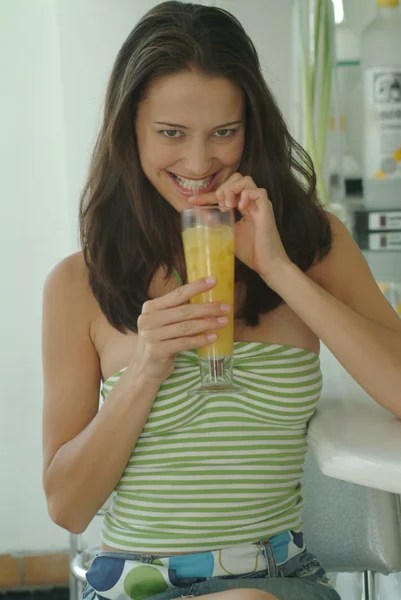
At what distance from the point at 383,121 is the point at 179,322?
46.0 inches

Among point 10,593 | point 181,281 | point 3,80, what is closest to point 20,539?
point 10,593

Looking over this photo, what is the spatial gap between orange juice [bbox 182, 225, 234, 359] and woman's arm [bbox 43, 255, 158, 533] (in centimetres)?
13

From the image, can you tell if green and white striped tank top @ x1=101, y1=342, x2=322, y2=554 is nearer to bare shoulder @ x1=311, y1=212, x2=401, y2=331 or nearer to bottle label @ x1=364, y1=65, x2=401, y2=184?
bare shoulder @ x1=311, y1=212, x2=401, y2=331

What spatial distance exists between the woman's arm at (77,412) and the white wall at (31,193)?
956 mm

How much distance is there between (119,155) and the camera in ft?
4.44

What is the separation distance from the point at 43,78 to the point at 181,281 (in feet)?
4.21

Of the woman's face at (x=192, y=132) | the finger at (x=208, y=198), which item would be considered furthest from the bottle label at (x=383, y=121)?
the finger at (x=208, y=198)

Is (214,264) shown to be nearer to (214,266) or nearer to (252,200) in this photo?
(214,266)

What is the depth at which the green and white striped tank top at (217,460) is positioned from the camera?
1207mm

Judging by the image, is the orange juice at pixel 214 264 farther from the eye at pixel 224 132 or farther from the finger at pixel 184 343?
the eye at pixel 224 132

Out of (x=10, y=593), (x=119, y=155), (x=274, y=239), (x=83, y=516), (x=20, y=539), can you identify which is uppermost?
(x=119, y=155)

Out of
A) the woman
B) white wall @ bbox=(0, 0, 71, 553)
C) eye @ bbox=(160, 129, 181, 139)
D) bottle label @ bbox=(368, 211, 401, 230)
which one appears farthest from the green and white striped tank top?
white wall @ bbox=(0, 0, 71, 553)

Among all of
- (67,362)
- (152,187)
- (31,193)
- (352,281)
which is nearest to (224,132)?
(152,187)

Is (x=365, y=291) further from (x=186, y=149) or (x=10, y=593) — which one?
(x=10, y=593)
